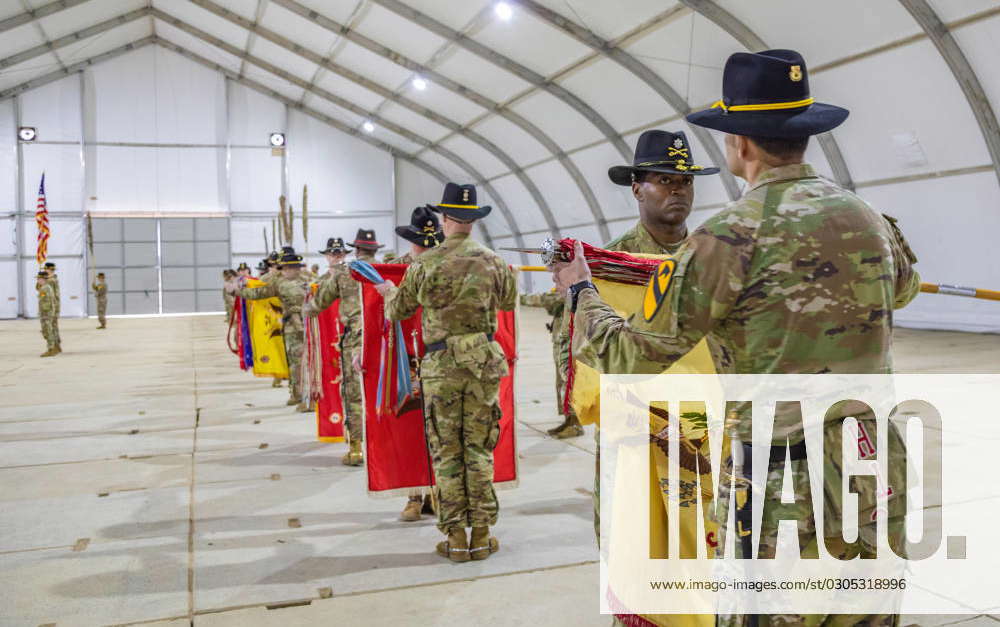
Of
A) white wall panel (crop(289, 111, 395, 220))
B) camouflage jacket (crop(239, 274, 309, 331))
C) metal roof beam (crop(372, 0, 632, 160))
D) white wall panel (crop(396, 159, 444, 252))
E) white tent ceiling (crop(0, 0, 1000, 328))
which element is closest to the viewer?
camouflage jacket (crop(239, 274, 309, 331))

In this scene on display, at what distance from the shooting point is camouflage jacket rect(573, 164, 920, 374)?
1.70 metres

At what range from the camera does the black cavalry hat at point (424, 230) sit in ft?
15.2

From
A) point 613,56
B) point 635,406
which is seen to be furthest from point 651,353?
point 613,56

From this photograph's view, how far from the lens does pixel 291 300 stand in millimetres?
8688

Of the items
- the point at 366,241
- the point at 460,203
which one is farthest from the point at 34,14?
the point at 460,203

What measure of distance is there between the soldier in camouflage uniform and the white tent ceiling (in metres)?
11.1

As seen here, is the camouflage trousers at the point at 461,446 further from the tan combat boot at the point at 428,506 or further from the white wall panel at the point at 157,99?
the white wall panel at the point at 157,99

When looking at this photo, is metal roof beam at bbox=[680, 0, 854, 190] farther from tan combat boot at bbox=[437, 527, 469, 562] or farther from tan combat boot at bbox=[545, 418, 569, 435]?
tan combat boot at bbox=[437, 527, 469, 562]

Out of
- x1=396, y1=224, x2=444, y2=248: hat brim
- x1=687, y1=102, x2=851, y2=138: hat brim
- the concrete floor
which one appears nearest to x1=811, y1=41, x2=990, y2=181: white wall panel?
the concrete floor

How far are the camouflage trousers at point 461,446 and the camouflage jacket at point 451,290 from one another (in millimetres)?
244

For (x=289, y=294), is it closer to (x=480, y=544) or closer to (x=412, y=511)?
(x=412, y=511)

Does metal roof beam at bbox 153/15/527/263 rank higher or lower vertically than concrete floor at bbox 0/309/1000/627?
higher

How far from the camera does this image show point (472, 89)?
69.1 feet

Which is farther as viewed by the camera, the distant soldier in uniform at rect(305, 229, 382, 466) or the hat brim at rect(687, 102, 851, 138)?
the distant soldier in uniform at rect(305, 229, 382, 466)
